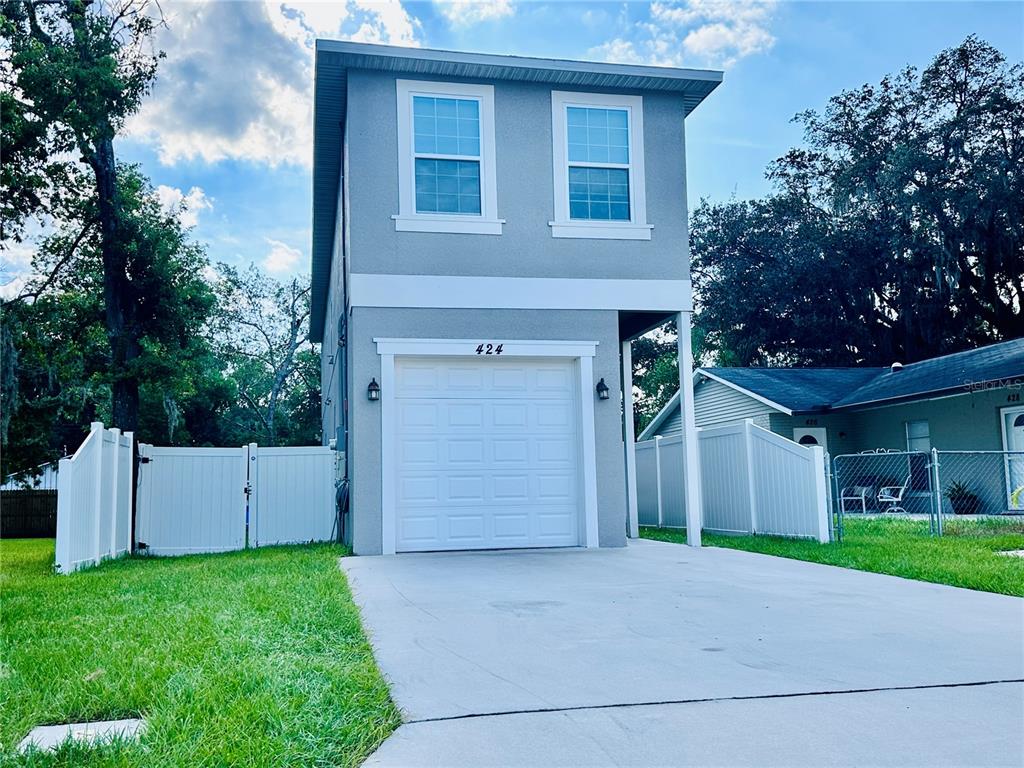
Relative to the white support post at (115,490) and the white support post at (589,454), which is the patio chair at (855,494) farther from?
the white support post at (115,490)

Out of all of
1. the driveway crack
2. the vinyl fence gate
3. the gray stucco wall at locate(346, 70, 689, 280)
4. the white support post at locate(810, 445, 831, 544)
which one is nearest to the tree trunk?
the vinyl fence gate

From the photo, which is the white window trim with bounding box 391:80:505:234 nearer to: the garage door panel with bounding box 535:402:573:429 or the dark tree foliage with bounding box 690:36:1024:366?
the garage door panel with bounding box 535:402:573:429

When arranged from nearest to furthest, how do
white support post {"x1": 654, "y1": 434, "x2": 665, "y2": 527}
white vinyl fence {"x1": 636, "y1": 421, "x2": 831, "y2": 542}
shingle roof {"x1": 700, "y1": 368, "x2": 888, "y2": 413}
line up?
white vinyl fence {"x1": 636, "y1": 421, "x2": 831, "y2": 542} → white support post {"x1": 654, "y1": 434, "x2": 665, "y2": 527} → shingle roof {"x1": 700, "y1": 368, "x2": 888, "y2": 413}

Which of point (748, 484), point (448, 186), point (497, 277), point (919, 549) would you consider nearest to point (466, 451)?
point (497, 277)

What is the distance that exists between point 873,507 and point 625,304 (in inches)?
421

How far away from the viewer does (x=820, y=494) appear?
10828 millimetres

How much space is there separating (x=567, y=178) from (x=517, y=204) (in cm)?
70

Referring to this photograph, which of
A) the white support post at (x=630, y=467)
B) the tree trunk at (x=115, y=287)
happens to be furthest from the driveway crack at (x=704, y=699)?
the tree trunk at (x=115, y=287)

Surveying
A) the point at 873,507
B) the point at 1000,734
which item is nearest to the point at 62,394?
the point at 873,507

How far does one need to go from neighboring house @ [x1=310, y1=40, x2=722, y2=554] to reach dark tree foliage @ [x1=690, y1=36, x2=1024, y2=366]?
19206 millimetres

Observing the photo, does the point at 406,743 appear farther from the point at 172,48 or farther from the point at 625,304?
the point at 172,48

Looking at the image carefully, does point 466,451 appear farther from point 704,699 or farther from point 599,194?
point 704,699

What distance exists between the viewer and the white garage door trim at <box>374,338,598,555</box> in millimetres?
9336

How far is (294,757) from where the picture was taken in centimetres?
298
